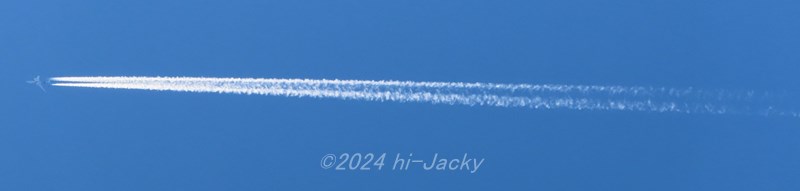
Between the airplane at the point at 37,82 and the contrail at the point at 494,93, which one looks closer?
the contrail at the point at 494,93

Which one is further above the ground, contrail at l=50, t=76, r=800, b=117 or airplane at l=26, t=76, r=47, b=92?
airplane at l=26, t=76, r=47, b=92

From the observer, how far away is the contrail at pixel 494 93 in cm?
176

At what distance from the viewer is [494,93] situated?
1.83m

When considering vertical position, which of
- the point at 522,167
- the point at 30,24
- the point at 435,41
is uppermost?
the point at 30,24

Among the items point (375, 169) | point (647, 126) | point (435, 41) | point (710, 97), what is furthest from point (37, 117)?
point (710, 97)

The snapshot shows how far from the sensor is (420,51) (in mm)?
1869

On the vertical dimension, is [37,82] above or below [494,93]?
above

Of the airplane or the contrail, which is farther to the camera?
the airplane

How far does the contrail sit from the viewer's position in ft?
5.77

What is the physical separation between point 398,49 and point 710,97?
0.71m

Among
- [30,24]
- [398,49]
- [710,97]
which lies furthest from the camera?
[30,24]

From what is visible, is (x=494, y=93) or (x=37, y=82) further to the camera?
(x=37, y=82)

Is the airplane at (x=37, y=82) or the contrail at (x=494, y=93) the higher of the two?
the airplane at (x=37, y=82)

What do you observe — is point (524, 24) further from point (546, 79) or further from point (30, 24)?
point (30, 24)
